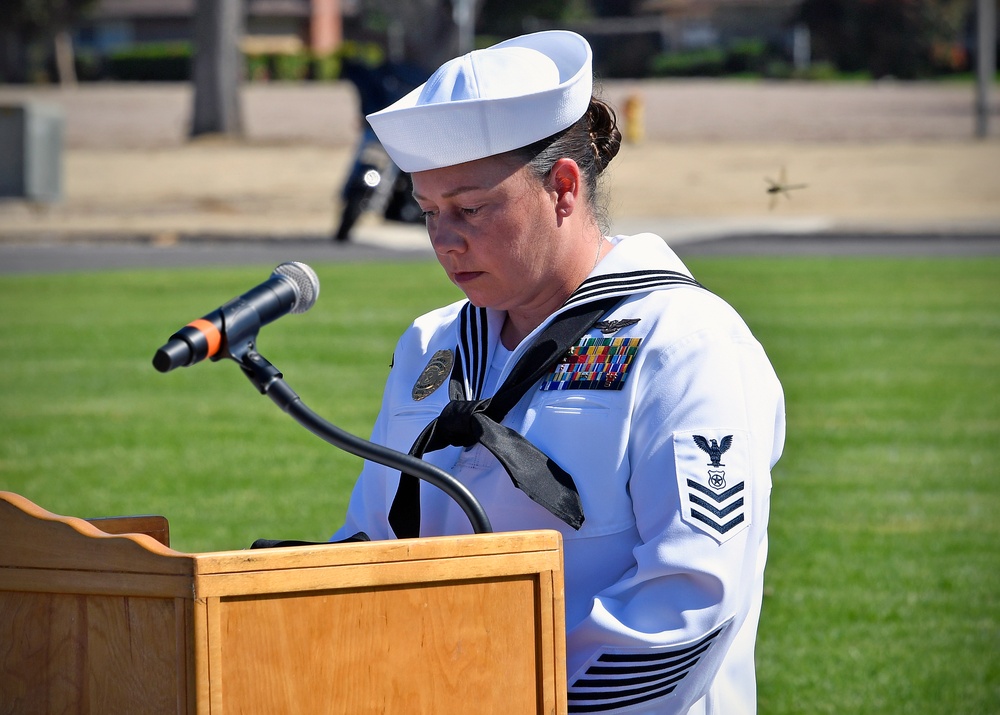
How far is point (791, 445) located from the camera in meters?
8.70

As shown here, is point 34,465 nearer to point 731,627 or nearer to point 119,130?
point 731,627

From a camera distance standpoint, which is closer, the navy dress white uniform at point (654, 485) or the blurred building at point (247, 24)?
the navy dress white uniform at point (654, 485)

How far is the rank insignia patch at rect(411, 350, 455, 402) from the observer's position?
2469 mm

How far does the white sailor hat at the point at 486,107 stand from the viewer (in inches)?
85.0

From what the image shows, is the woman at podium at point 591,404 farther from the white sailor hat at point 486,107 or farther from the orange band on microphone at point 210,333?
the orange band on microphone at point 210,333

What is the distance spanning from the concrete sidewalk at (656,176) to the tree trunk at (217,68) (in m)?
0.75

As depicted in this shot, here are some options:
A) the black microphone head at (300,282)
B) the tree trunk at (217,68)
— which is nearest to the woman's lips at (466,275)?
the black microphone head at (300,282)

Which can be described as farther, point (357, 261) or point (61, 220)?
point (61, 220)

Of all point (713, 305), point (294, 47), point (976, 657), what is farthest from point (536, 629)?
point (294, 47)

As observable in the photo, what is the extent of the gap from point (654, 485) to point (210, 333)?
69cm

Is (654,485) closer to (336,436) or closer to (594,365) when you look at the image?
(594,365)

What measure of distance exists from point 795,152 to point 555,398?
35196 millimetres

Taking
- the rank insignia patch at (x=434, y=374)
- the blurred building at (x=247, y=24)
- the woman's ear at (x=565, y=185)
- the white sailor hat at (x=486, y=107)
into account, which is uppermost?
the white sailor hat at (x=486, y=107)

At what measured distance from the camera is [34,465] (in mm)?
8094
